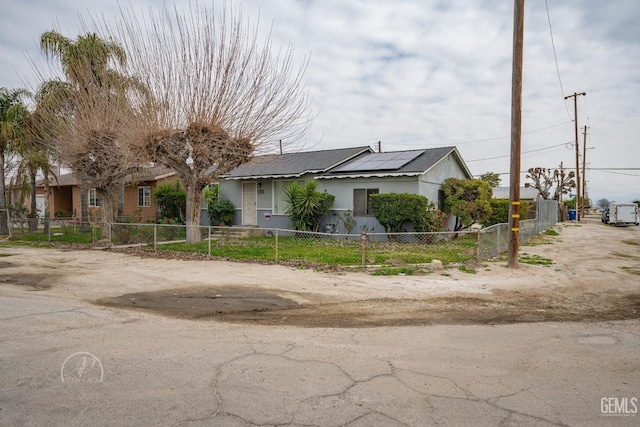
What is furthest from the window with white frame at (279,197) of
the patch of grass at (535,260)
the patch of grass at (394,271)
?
the patch of grass at (535,260)

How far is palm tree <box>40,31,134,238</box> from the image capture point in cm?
1527

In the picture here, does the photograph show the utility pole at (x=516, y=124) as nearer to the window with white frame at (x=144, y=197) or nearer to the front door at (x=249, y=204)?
the front door at (x=249, y=204)

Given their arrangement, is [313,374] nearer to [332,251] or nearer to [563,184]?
[332,251]

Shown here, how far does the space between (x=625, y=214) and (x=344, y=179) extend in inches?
1120

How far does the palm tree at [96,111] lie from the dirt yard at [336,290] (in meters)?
5.25

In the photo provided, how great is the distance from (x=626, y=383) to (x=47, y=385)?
5.37m

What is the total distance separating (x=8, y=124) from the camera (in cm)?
1842

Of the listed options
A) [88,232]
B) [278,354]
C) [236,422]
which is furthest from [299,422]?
[88,232]

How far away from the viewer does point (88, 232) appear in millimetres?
20141

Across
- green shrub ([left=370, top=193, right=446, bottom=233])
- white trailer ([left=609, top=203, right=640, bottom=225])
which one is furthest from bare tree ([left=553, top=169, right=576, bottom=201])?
green shrub ([left=370, top=193, right=446, bottom=233])

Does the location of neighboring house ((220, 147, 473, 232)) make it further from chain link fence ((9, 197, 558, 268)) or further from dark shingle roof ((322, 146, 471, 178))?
chain link fence ((9, 197, 558, 268))

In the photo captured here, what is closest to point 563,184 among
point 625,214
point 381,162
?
point 625,214

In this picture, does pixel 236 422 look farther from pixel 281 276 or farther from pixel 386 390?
pixel 281 276

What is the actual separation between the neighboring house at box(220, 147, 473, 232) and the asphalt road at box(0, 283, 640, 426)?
1052cm
